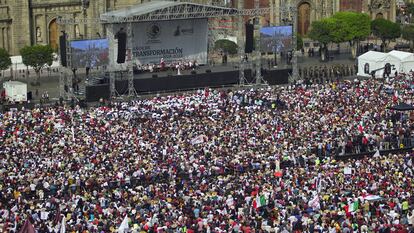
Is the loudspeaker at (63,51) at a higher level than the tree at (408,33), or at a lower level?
lower

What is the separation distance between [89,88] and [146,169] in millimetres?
25503

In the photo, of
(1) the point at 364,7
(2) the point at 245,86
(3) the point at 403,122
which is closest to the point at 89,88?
(2) the point at 245,86

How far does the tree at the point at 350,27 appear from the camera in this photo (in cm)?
9194

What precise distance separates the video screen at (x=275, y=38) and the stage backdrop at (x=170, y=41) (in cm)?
1348

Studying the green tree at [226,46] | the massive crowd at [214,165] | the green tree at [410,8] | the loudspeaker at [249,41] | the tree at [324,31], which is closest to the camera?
the massive crowd at [214,165]

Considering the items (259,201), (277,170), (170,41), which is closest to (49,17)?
(170,41)

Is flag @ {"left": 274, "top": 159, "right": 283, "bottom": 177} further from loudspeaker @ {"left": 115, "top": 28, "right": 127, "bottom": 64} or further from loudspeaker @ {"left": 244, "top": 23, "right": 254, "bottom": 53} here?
loudspeaker @ {"left": 244, "top": 23, "right": 254, "bottom": 53}

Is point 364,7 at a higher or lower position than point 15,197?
higher

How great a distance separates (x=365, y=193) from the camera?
40406 millimetres

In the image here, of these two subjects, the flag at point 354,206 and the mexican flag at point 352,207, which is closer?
the mexican flag at point 352,207

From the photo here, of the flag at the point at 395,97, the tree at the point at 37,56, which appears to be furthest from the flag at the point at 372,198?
the tree at the point at 37,56

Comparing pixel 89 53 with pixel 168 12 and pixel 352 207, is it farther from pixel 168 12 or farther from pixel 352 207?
pixel 352 207

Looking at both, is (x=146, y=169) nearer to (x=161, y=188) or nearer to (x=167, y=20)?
(x=161, y=188)

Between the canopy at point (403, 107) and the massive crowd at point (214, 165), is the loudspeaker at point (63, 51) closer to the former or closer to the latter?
the massive crowd at point (214, 165)
